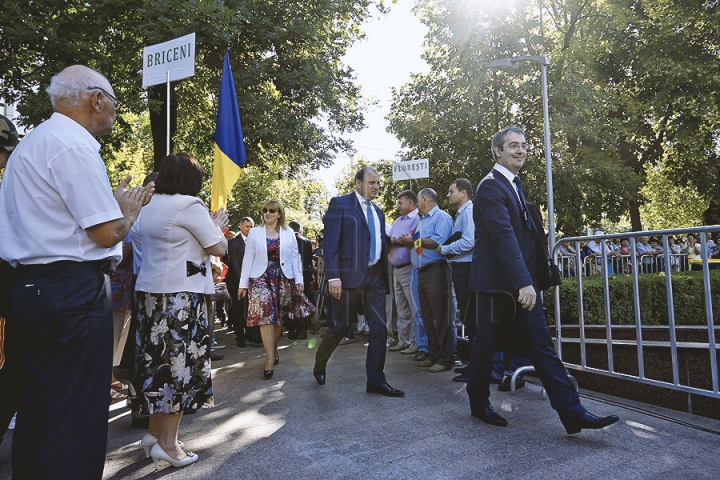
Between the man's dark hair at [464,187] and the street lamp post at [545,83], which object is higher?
the street lamp post at [545,83]

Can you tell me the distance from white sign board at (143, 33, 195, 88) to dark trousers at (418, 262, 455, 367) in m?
3.86

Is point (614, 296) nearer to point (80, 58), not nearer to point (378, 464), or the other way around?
point (378, 464)

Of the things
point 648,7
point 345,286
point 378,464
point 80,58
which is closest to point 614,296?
point 345,286

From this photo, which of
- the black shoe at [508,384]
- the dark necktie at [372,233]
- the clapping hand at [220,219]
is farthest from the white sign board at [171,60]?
the black shoe at [508,384]

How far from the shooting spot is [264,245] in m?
6.40

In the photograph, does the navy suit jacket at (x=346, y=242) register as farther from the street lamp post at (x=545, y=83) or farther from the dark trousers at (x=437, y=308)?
the street lamp post at (x=545, y=83)

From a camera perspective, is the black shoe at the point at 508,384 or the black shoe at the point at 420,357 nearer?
the black shoe at the point at 508,384

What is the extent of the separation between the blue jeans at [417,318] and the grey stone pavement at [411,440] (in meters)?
1.84

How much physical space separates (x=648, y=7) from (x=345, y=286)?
21.2 metres

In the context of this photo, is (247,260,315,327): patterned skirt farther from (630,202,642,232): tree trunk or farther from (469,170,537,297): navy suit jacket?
(630,202,642,232): tree trunk

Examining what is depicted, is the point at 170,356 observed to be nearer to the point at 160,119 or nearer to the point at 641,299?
the point at 641,299

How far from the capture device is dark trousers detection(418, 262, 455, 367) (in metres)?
6.40

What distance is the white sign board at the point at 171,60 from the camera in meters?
6.75

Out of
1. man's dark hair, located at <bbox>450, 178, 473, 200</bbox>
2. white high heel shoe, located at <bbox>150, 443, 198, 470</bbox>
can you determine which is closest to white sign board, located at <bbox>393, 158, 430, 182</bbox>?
man's dark hair, located at <bbox>450, 178, 473, 200</bbox>
